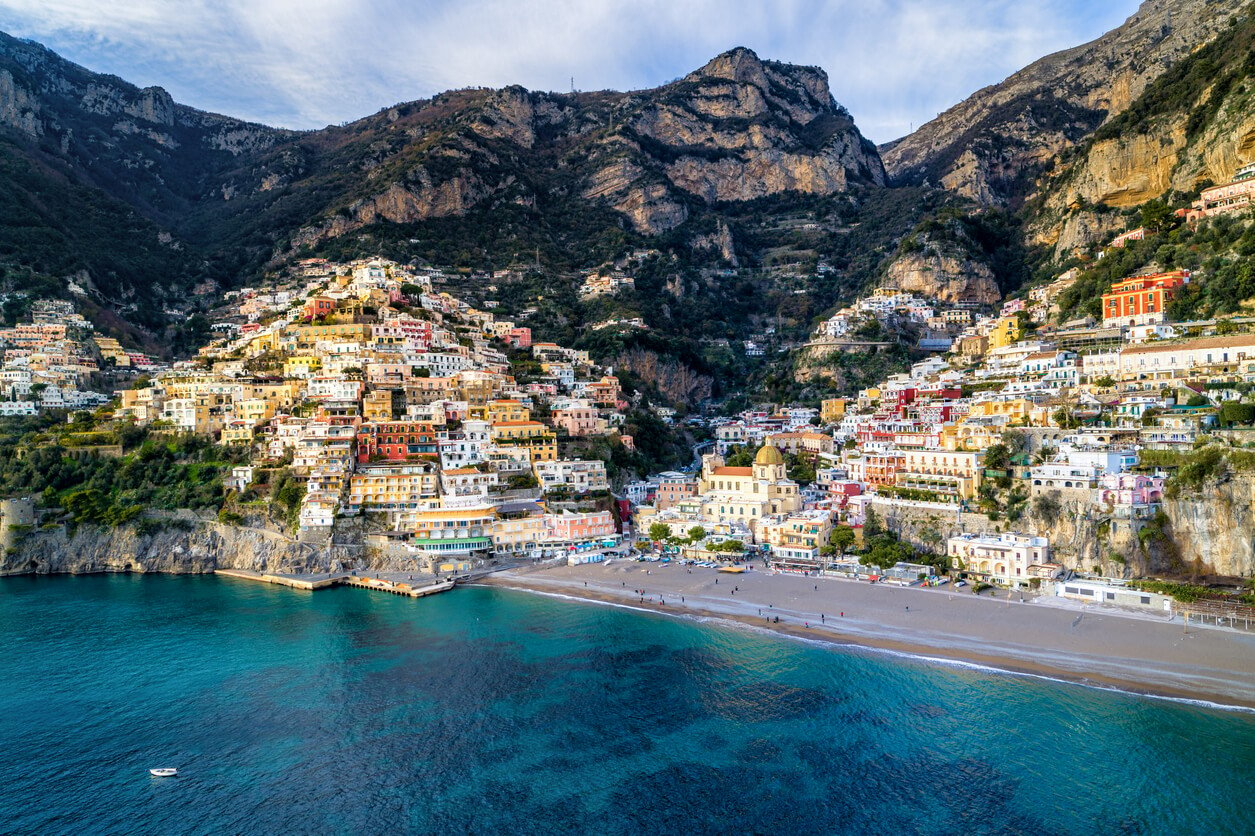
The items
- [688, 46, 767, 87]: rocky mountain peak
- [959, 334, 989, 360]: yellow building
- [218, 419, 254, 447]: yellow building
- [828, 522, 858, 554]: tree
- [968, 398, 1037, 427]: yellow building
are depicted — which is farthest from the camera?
[688, 46, 767, 87]: rocky mountain peak

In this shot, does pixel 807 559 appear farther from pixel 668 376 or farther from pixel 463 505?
pixel 668 376

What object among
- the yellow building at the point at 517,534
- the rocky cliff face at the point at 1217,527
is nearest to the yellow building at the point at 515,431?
the yellow building at the point at 517,534

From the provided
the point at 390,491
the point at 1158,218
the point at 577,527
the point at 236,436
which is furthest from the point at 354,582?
the point at 1158,218

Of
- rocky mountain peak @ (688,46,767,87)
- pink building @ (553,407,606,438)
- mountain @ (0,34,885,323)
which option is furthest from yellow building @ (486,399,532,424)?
rocky mountain peak @ (688,46,767,87)

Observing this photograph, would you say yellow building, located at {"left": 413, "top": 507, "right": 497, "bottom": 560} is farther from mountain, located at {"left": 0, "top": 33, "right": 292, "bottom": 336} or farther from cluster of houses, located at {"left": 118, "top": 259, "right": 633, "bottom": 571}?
mountain, located at {"left": 0, "top": 33, "right": 292, "bottom": 336}

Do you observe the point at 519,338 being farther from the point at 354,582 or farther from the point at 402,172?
the point at 402,172
